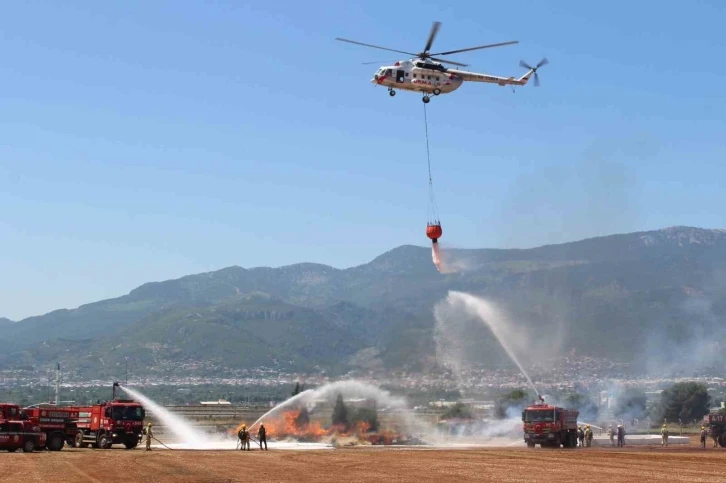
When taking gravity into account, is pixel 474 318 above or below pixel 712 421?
above

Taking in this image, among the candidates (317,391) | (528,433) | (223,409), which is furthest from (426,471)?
(223,409)

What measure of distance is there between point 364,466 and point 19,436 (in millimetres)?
27825

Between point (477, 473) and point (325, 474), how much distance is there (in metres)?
7.93

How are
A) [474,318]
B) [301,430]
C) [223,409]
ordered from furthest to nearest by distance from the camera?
1. [474,318]
2. [223,409]
3. [301,430]

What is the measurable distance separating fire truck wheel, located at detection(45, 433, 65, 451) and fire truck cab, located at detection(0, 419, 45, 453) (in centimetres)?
266

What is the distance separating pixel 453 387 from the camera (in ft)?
506

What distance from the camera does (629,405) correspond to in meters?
144

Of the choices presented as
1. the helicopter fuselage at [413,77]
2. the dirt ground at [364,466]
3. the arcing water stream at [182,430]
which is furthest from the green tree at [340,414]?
the helicopter fuselage at [413,77]

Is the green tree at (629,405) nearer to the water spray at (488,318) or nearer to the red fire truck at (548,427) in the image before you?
the water spray at (488,318)

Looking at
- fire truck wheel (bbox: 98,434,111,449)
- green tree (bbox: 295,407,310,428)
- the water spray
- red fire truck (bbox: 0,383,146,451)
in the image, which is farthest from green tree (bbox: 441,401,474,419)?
fire truck wheel (bbox: 98,434,111,449)


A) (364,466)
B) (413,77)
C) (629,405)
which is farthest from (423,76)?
(629,405)

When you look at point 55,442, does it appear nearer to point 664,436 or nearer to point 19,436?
point 19,436

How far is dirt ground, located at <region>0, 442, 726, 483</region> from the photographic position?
49.5 m

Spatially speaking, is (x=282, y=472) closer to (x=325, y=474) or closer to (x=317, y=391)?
(x=325, y=474)
